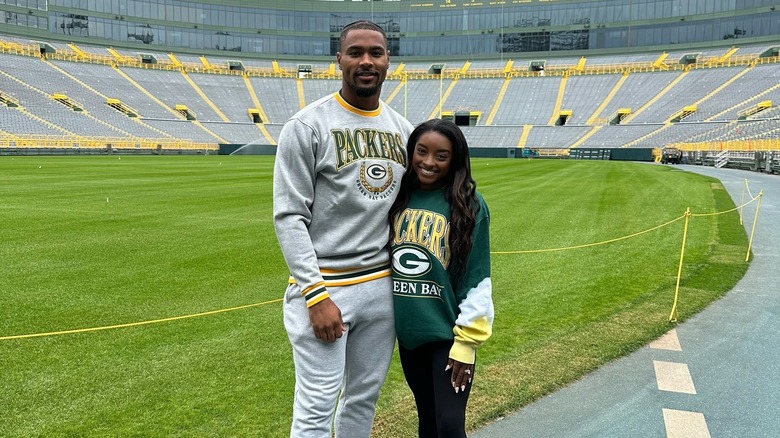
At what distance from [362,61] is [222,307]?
4.39 meters

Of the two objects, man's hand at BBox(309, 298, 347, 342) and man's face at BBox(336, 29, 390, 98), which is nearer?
man's hand at BBox(309, 298, 347, 342)

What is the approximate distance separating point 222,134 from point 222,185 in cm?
4243

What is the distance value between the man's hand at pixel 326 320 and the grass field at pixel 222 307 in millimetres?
1460

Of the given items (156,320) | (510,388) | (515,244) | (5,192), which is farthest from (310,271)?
(5,192)

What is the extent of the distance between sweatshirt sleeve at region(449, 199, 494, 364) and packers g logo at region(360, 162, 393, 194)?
18.3 inches

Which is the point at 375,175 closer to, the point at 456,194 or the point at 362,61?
the point at 456,194

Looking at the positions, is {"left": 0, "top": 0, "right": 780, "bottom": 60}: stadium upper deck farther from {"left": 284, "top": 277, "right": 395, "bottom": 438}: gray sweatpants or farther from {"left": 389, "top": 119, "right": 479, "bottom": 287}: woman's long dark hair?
{"left": 284, "top": 277, "right": 395, "bottom": 438}: gray sweatpants

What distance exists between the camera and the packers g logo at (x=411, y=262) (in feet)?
8.38

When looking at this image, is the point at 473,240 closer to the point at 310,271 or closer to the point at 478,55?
the point at 310,271

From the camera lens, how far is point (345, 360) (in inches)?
101

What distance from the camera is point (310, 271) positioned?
7.66 ft

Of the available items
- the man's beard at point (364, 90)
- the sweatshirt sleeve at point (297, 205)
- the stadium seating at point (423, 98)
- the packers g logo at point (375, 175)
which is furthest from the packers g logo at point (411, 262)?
the stadium seating at point (423, 98)

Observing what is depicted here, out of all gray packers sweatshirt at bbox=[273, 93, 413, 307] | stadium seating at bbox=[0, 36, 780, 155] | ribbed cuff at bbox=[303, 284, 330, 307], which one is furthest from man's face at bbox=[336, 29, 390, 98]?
stadium seating at bbox=[0, 36, 780, 155]

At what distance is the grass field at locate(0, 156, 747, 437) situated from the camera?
3814 millimetres
